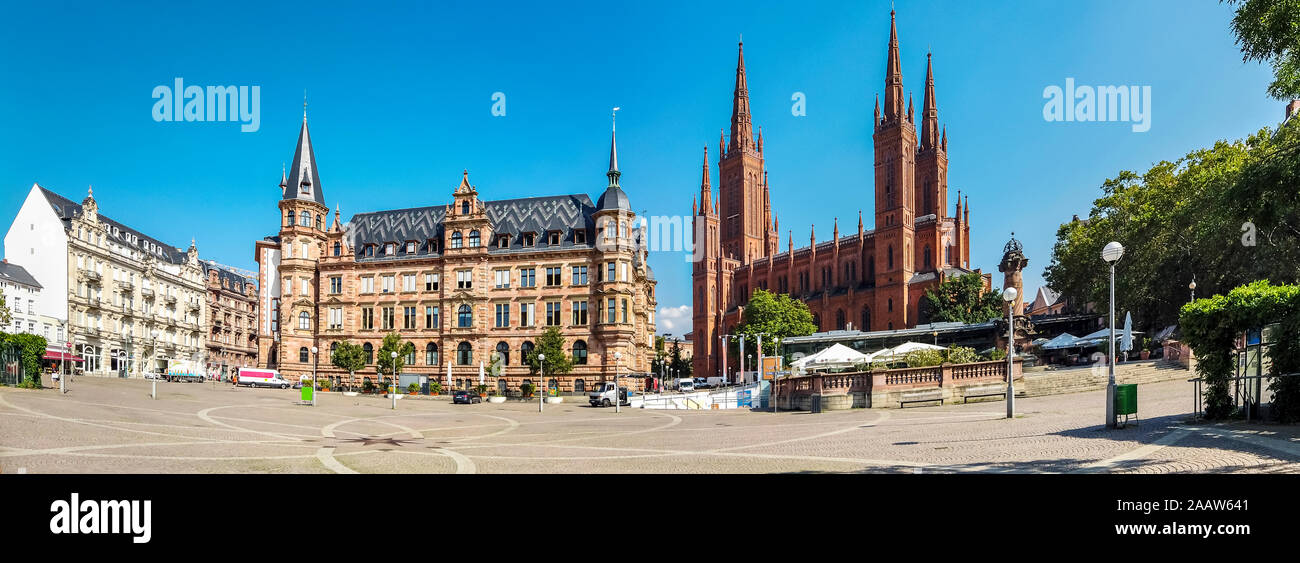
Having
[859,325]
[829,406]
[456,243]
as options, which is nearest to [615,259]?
[456,243]

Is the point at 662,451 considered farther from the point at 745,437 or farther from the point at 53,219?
the point at 53,219

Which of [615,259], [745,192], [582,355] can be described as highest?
[745,192]

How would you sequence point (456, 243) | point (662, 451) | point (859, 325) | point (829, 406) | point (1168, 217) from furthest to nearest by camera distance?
point (859, 325) < point (456, 243) < point (1168, 217) < point (829, 406) < point (662, 451)

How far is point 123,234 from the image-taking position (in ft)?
233

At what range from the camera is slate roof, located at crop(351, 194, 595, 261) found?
200 feet

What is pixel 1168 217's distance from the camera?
41469mm

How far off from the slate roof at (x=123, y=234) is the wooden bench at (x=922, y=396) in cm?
5762

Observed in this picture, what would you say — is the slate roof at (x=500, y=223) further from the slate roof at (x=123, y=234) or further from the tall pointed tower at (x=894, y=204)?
the tall pointed tower at (x=894, y=204)

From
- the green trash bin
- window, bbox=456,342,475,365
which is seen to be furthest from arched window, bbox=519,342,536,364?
the green trash bin

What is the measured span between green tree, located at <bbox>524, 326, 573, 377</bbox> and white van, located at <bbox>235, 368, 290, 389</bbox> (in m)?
20.5

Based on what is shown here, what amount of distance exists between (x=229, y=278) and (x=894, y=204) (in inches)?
3834

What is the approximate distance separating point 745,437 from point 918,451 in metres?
5.32

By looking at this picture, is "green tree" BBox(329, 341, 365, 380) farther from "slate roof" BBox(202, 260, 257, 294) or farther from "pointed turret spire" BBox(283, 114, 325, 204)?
"slate roof" BBox(202, 260, 257, 294)
